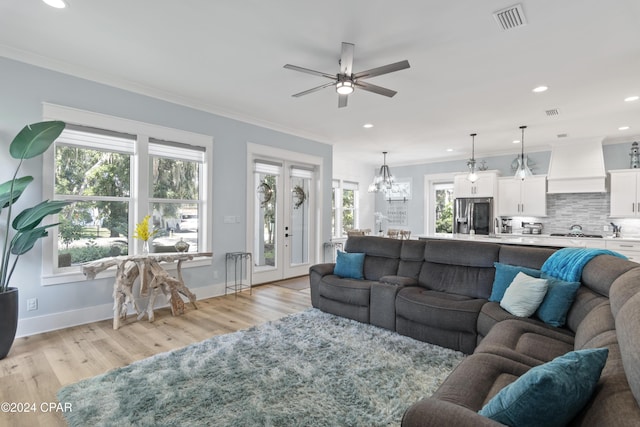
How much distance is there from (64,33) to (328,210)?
15.8 feet

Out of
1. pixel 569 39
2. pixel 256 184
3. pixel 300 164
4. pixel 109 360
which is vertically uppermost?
pixel 569 39

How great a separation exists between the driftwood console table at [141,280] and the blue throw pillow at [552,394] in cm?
366

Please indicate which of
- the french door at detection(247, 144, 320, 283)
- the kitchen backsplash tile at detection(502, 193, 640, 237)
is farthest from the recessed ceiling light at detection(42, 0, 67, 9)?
the kitchen backsplash tile at detection(502, 193, 640, 237)

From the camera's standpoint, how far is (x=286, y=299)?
4.68m

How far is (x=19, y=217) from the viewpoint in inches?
117

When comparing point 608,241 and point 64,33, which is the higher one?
point 64,33

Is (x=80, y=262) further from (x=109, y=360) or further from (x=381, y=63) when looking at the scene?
(x=381, y=63)

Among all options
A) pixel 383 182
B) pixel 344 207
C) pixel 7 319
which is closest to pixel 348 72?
pixel 7 319

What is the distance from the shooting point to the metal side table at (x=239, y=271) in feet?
16.4

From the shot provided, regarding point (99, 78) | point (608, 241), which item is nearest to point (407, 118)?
point (608, 241)

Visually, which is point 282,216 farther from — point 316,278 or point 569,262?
point 569,262

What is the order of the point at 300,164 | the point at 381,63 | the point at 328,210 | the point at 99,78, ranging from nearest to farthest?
the point at 381,63
the point at 99,78
the point at 300,164
the point at 328,210

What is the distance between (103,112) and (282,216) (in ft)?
10.2

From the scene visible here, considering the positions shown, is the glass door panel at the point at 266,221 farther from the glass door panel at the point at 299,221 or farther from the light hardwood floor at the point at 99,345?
the light hardwood floor at the point at 99,345
